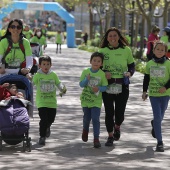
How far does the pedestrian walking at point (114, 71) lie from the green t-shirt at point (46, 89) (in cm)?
75

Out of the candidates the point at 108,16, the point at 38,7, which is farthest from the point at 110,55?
the point at 38,7

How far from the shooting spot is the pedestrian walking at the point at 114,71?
9992mm

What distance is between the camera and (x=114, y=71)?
10.0 meters

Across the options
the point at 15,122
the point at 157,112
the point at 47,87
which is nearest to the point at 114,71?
the point at 157,112

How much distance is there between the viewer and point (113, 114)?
10.1m

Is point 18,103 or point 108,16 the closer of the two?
point 18,103

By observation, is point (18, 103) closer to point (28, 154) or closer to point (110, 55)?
point (28, 154)

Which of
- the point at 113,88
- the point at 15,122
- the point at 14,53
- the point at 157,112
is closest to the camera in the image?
the point at 15,122

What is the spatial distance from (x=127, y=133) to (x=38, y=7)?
166ft

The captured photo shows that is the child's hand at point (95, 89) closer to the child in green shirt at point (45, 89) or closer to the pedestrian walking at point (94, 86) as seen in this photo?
the pedestrian walking at point (94, 86)

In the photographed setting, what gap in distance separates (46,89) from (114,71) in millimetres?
1025

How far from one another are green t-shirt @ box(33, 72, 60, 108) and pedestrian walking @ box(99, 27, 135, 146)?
746 millimetres

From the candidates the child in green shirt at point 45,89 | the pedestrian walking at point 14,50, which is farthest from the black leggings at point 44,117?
the pedestrian walking at point 14,50

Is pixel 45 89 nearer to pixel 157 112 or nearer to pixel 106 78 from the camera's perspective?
pixel 106 78
